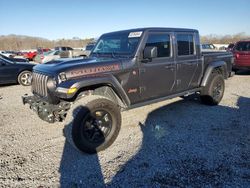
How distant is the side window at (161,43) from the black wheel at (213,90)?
68.7 inches

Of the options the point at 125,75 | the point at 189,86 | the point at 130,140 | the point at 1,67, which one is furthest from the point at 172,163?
the point at 1,67

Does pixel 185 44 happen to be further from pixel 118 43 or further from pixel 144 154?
pixel 144 154

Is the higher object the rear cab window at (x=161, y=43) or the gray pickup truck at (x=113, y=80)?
the rear cab window at (x=161, y=43)

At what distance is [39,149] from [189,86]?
370 centimetres

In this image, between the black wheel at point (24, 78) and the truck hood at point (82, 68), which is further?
the black wheel at point (24, 78)

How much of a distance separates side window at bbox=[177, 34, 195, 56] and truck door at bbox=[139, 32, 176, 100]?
0.33 metres

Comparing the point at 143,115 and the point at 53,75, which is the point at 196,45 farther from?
the point at 53,75

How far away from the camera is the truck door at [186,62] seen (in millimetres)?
5129

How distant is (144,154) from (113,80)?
4.47 feet

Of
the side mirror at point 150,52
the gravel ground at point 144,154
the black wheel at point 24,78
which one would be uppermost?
the side mirror at point 150,52

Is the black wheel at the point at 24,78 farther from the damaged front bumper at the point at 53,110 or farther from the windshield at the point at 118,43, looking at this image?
the damaged front bumper at the point at 53,110

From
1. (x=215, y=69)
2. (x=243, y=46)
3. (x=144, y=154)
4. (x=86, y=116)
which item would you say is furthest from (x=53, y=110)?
(x=243, y=46)

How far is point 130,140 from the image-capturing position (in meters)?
4.25

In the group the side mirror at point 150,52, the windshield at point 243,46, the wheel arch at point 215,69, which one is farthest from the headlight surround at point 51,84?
the windshield at point 243,46
